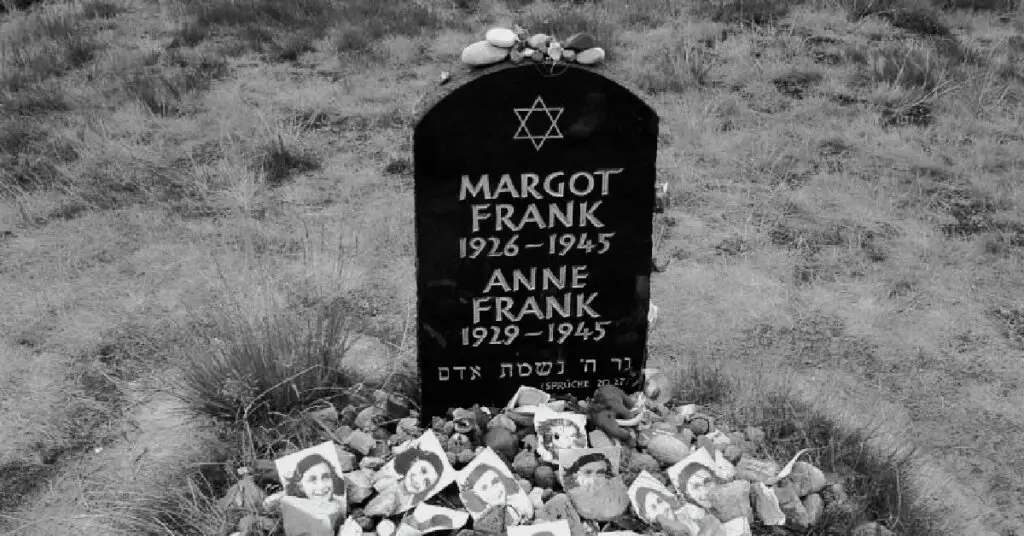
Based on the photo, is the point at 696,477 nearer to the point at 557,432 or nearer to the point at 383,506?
the point at 557,432

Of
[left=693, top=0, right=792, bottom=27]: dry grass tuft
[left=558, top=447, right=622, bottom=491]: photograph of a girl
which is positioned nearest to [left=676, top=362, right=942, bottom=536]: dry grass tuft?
[left=558, top=447, right=622, bottom=491]: photograph of a girl

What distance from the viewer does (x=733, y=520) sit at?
9.87ft

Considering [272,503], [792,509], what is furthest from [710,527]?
[272,503]

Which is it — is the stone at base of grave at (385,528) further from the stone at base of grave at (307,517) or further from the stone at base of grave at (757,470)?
the stone at base of grave at (757,470)

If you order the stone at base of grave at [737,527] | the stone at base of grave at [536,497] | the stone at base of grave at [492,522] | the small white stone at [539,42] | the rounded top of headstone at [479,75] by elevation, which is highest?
the small white stone at [539,42]

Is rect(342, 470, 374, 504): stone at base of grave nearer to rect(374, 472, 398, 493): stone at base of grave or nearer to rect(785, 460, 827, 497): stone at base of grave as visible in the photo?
rect(374, 472, 398, 493): stone at base of grave

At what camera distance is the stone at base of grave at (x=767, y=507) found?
119 inches

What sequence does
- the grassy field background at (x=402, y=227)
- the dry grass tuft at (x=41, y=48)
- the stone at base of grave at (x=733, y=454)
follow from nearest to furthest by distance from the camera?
the stone at base of grave at (x=733, y=454), the grassy field background at (x=402, y=227), the dry grass tuft at (x=41, y=48)

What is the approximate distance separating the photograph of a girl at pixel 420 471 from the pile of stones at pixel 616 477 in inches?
1.8

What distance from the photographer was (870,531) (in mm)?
3047

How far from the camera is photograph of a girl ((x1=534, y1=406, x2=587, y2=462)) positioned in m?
3.24

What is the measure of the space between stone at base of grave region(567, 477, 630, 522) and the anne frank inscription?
2.29 feet

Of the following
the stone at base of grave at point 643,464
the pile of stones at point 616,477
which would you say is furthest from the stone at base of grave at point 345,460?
the stone at base of grave at point 643,464

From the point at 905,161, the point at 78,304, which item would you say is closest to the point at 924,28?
the point at 905,161
